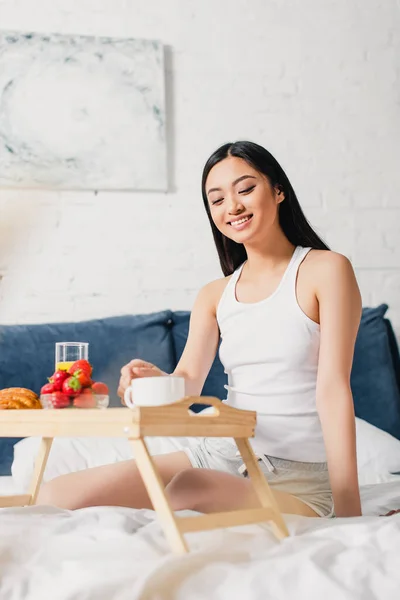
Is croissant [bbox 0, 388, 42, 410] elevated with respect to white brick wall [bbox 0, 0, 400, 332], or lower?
lower

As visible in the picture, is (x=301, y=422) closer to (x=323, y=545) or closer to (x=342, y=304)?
(x=342, y=304)

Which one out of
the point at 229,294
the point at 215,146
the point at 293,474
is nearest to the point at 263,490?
the point at 293,474

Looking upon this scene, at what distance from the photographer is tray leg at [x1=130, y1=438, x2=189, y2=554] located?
105 centimetres

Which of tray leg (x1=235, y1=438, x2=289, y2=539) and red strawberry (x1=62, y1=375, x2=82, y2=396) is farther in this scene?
red strawberry (x1=62, y1=375, x2=82, y2=396)

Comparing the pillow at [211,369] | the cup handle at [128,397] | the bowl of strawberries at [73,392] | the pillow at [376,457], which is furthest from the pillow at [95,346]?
the cup handle at [128,397]

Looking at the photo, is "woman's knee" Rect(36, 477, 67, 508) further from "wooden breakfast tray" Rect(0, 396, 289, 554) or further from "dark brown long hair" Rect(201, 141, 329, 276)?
"dark brown long hair" Rect(201, 141, 329, 276)

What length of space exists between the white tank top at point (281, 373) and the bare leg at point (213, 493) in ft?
0.59

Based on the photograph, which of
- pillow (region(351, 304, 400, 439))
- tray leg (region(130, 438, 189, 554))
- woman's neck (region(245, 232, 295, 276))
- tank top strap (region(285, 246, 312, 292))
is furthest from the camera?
pillow (region(351, 304, 400, 439))

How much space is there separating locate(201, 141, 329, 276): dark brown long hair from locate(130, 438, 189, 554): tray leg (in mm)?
935

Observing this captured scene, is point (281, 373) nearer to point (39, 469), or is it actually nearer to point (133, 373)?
point (133, 373)

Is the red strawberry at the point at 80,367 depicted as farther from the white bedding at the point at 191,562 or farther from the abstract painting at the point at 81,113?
the abstract painting at the point at 81,113

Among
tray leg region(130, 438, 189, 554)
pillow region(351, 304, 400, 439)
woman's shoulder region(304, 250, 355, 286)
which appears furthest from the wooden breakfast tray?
pillow region(351, 304, 400, 439)

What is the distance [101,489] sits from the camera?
62.6 inches

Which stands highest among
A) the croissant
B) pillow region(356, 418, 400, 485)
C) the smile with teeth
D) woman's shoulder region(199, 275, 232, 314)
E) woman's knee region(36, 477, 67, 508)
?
the smile with teeth
